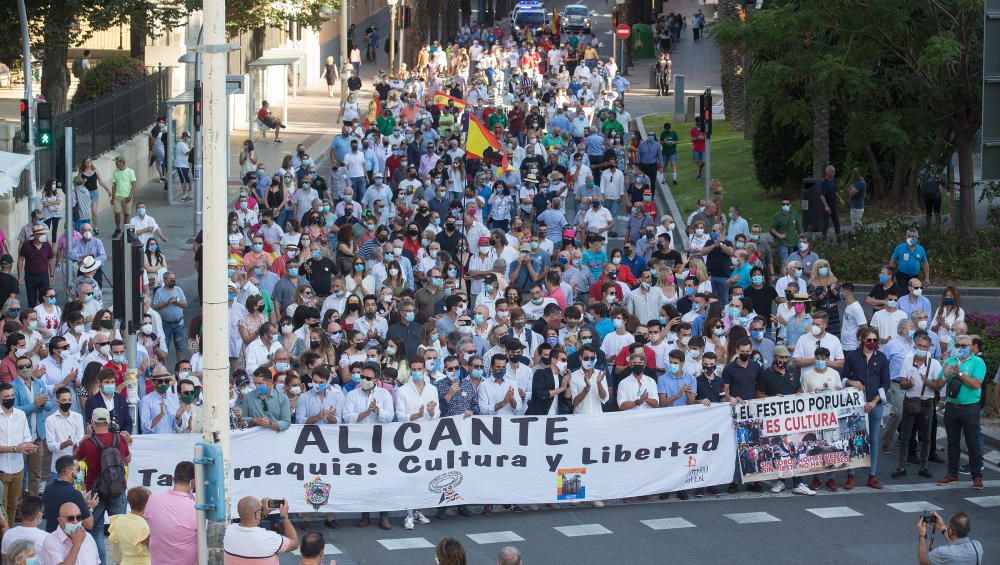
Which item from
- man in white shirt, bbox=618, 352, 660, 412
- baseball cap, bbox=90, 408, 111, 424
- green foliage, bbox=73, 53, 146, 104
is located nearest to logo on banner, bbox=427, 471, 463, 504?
man in white shirt, bbox=618, 352, 660, 412

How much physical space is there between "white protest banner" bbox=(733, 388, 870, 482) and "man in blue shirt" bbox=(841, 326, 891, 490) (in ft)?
0.32

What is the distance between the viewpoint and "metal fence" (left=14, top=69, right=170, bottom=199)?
89.4ft

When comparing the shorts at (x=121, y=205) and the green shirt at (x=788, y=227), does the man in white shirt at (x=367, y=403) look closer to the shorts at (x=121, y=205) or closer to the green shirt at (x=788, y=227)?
the green shirt at (x=788, y=227)

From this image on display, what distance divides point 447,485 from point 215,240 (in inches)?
210

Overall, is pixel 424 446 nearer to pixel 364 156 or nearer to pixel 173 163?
pixel 364 156

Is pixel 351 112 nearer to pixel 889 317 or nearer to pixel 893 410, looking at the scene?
pixel 889 317

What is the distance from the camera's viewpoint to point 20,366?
1473cm

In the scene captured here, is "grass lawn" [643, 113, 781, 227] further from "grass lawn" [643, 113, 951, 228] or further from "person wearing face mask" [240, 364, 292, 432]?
"person wearing face mask" [240, 364, 292, 432]

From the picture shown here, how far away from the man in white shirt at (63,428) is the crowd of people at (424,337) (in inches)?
0.6

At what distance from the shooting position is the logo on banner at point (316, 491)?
47.2 feet

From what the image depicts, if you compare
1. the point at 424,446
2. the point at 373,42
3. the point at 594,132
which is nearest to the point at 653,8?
the point at 373,42

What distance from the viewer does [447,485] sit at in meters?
14.7

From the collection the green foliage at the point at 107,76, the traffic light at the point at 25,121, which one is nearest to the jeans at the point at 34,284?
the traffic light at the point at 25,121

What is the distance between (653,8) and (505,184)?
55228mm
